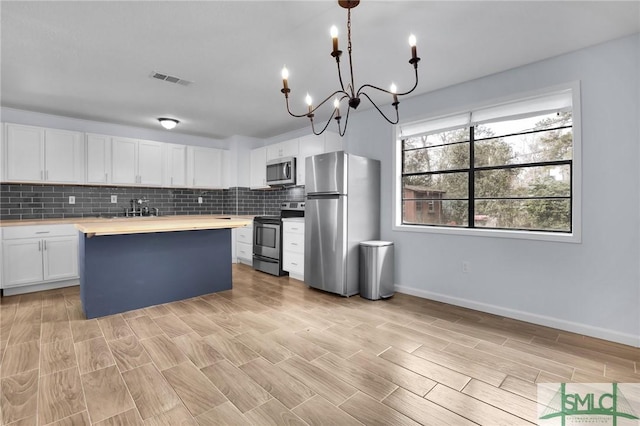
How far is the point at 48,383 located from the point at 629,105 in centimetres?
459

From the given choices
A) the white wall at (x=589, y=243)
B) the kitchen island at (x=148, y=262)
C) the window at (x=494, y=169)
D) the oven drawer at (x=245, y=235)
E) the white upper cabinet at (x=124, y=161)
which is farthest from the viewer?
the oven drawer at (x=245, y=235)

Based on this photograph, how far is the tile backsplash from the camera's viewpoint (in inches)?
175

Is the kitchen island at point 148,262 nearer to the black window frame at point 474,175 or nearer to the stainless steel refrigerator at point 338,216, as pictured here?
the stainless steel refrigerator at point 338,216

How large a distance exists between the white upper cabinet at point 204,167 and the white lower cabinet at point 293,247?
2.01 m

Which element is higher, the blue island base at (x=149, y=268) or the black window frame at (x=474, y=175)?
the black window frame at (x=474, y=175)

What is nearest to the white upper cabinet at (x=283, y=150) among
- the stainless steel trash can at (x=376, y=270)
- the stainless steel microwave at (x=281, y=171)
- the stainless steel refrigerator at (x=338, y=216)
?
the stainless steel microwave at (x=281, y=171)

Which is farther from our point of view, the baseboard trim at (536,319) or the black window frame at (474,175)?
the black window frame at (474,175)

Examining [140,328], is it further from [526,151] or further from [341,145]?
[526,151]

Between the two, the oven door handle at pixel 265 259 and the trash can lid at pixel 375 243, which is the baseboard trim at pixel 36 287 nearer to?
the oven door handle at pixel 265 259

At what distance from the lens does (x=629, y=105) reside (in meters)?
2.49

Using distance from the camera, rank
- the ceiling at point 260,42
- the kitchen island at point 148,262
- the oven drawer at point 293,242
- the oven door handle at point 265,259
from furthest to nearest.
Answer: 1. the oven door handle at point 265,259
2. the oven drawer at point 293,242
3. the kitchen island at point 148,262
4. the ceiling at point 260,42

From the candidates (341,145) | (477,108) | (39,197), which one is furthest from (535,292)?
(39,197)

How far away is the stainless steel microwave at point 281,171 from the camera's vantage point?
510 centimetres
